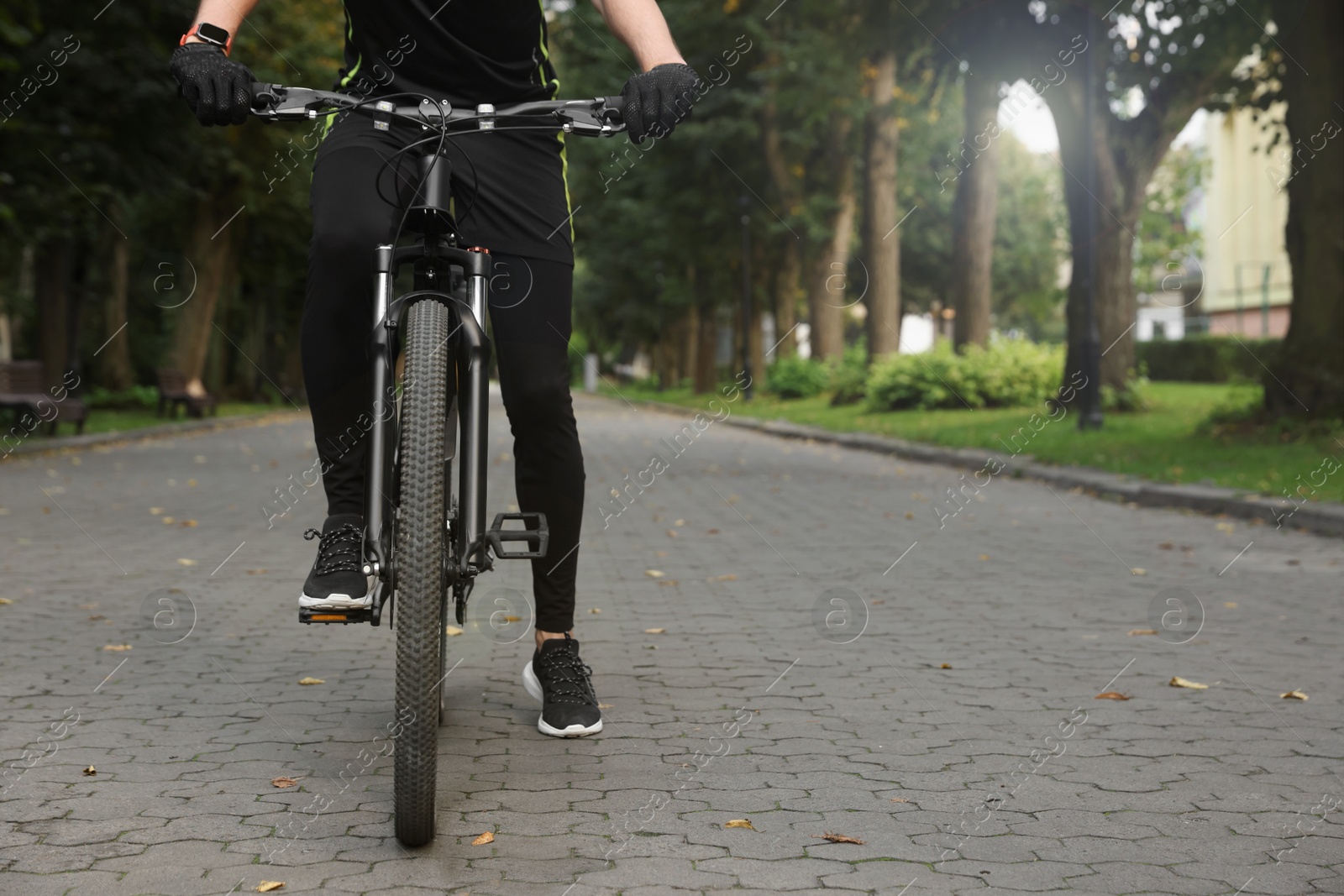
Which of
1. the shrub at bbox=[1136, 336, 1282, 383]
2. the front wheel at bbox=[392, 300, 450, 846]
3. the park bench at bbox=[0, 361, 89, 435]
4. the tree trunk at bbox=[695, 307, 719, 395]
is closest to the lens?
the front wheel at bbox=[392, 300, 450, 846]

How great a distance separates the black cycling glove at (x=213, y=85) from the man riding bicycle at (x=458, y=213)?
5 cm

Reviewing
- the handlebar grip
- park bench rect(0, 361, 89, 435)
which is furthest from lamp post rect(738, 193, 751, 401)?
the handlebar grip

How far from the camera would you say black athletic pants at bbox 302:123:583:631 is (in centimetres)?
351

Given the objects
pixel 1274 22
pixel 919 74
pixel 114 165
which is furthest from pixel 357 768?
pixel 919 74

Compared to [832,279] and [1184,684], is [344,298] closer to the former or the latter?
[1184,684]

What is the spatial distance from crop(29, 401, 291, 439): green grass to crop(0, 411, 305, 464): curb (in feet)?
0.76

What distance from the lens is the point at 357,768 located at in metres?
3.71

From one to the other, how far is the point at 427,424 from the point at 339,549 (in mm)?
508

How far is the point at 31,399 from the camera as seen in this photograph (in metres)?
19.0

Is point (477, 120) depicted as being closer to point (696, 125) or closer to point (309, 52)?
point (309, 52)

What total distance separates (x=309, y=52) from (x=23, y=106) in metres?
10.7

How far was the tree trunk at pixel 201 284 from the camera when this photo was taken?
3016 cm

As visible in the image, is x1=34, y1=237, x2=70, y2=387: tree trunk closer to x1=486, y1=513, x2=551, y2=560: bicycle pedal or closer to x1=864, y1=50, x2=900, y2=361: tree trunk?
x1=864, y1=50, x2=900, y2=361: tree trunk

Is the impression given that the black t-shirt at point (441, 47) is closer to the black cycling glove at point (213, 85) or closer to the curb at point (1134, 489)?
the black cycling glove at point (213, 85)
